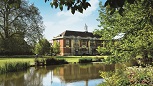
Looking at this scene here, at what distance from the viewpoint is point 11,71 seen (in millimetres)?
20422

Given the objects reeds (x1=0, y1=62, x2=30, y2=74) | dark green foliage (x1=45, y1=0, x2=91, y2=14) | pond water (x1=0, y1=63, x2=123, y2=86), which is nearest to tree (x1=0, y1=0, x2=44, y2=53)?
reeds (x1=0, y1=62, x2=30, y2=74)

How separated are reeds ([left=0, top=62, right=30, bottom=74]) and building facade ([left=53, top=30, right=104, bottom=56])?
4194 cm

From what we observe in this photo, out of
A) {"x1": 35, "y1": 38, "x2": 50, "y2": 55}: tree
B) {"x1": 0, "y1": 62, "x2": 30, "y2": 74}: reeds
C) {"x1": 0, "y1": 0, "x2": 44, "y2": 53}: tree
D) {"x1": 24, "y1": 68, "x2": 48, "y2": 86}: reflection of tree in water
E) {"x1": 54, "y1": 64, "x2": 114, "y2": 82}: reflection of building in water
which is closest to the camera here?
{"x1": 24, "y1": 68, "x2": 48, "y2": 86}: reflection of tree in water

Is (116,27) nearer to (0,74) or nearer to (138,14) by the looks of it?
(138,14)

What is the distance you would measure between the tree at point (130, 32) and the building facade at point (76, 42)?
175ft

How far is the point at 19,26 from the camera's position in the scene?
116ft

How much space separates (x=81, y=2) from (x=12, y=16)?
3567 cm

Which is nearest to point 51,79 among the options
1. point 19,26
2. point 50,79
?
point 50,79

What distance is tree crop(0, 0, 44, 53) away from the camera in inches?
1396

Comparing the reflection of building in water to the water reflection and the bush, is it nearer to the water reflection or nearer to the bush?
the water reflection

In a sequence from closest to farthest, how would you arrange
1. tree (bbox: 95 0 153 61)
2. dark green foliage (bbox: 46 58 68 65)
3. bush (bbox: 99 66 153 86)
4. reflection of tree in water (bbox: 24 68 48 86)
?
1. bush (bbox: 99 66 153 86)
2. tree (bbox: 95 0 153 61)
3. reflection of tree in water (bbox: 24 68 48 86)
4. dark green foliage (bbox: 46 58 68 65)

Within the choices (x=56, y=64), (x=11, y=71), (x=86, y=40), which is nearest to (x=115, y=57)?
(x=11, y=71)

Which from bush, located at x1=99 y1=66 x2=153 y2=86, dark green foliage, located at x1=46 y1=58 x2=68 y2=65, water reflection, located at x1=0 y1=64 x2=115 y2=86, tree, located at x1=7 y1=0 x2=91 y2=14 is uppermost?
tree, located at x1=7 y1=0 x2=91 y2=14

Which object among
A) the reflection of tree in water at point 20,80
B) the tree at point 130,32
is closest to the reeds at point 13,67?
the reflection of tree in water at point 20,80
